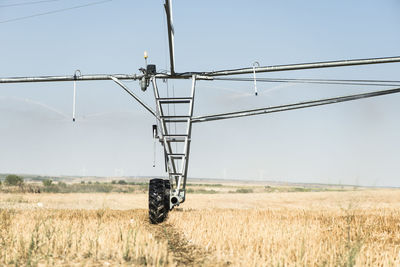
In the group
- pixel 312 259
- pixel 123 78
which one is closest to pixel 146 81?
pixel 123 78

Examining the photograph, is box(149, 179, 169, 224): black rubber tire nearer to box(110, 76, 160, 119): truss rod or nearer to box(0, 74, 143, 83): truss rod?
box(110, 76, 160, 119): truss rod

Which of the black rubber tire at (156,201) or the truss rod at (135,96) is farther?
the truss rod at (135,96)

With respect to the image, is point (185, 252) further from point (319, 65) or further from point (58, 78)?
point (58, 78)

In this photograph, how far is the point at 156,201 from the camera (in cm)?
892

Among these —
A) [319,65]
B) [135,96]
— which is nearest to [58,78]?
[135,96]

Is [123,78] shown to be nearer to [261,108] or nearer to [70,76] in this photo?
[70,76]

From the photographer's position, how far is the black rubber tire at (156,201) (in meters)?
8.92

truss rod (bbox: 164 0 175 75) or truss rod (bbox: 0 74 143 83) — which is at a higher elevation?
truss rod (bbox: 164 0 175 75)

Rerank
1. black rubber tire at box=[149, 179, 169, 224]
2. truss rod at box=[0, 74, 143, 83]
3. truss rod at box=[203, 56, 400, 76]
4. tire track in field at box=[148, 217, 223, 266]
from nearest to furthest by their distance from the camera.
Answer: tire track in field at box=[148, 217, 223, 266] → black rubber tire at box=[149, 179, 169, 224] → truss rod at box=[203, 56, 400, 76] → truss rod at box=[0, 74, 143, 83]

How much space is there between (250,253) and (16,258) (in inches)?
121

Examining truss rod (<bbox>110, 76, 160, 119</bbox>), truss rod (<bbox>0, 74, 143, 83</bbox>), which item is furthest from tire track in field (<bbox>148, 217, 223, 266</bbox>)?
truss rod (<bbox>0, 74, 143, 83</bbox>)

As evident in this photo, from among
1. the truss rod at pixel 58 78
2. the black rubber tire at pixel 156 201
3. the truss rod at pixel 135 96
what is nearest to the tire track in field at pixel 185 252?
the black rubber tire at pixel 156 201

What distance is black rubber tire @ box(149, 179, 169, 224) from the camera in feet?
29.3

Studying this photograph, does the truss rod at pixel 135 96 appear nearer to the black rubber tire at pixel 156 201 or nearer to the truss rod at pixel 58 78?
the truss rod at pixel 58 78
